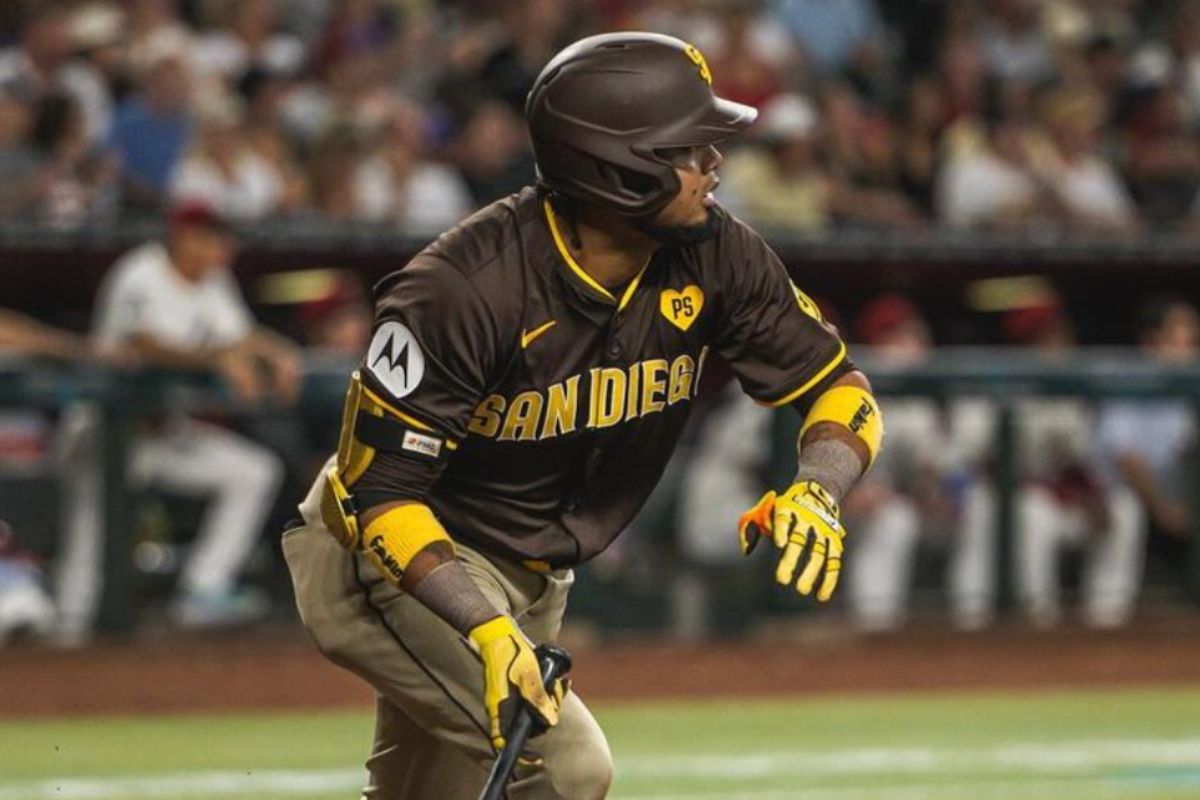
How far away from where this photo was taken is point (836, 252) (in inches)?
475

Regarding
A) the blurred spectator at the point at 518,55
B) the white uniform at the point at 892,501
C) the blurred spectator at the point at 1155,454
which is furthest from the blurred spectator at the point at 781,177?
the blurred spectator at the point at 1155,454

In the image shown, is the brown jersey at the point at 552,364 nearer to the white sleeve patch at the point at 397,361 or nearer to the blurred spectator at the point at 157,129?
the white sleeve patch at the point at 397,361

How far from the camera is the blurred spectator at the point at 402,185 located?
11484 mm

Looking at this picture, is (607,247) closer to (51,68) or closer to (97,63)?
(51,68)

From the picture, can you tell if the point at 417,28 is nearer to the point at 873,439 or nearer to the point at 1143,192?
the point at 1143,192

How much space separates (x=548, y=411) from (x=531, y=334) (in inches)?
6.1

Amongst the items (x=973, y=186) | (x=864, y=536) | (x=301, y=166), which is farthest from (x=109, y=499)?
(x=973, y=186)

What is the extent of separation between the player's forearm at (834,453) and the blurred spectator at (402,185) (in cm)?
674

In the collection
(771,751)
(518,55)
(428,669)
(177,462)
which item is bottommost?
(177,462)

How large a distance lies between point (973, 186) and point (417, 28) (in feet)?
10.3

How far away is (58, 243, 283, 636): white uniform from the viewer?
9.95 m

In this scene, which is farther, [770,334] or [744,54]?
[744,54]

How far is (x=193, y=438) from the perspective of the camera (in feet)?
33.4

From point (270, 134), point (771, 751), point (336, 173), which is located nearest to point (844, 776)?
point (771, 751)
